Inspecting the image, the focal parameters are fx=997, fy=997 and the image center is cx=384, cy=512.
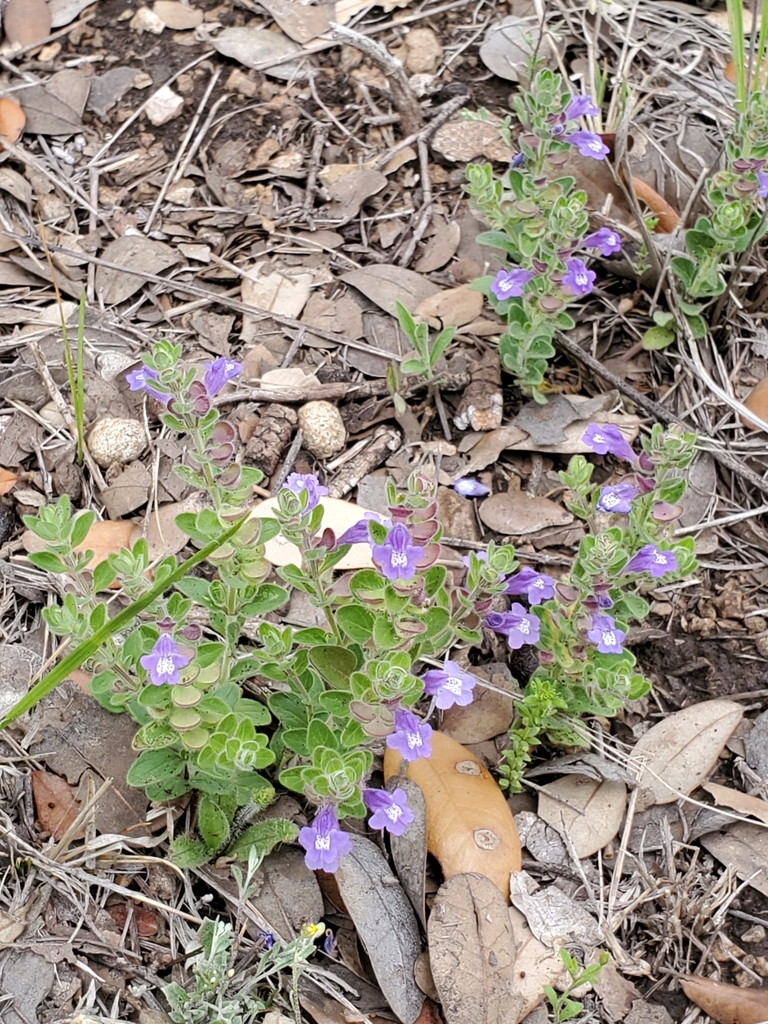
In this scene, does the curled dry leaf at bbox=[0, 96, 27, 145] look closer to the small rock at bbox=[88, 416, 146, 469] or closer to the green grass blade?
the small rock at bbox=[88, 416, 146, 469]

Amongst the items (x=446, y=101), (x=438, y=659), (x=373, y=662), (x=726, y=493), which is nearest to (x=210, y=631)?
(x=438, y=659)

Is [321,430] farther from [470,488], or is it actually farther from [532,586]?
[532,586]

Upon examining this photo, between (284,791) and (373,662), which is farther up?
(373,662)

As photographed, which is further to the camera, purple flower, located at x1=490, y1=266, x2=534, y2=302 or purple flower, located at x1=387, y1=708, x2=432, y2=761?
purple flower, located at x1=490, y1=266, x2=534, y2=302

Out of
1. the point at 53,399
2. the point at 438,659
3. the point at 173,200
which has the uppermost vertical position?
the point at 173,200

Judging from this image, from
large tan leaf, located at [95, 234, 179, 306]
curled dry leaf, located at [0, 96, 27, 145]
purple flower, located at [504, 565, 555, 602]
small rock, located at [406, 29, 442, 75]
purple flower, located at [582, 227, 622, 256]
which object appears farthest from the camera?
small rock, located at [406, 29, 442, 75]

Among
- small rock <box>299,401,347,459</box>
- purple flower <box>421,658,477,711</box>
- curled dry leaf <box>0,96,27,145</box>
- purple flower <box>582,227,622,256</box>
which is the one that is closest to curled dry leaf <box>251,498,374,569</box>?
small rock <box>299,401,347,459</box>

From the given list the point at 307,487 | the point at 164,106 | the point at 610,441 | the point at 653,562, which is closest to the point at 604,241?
the point at 610,441

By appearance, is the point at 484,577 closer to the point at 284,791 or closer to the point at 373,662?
the point at 373,662
